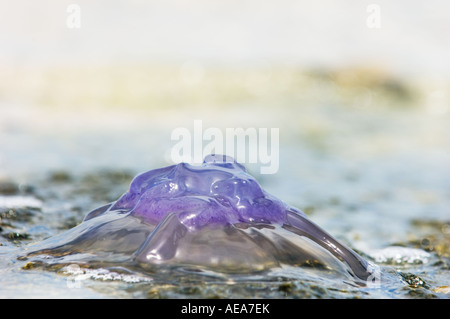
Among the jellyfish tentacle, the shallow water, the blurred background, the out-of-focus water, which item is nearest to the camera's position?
the shallow water

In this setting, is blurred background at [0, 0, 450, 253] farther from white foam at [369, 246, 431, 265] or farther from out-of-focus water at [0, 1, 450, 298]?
white foam at [369, 246, 431, 265]

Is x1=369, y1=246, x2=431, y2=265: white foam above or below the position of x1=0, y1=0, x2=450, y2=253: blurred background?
below

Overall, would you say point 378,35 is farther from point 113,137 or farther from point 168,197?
point 168,197

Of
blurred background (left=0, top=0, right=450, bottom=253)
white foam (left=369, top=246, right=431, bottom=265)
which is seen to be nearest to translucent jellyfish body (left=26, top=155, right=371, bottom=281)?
white foam (left=369, top=246, right=431, bottom=265)

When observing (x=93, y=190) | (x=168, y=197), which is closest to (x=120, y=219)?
(x=168, y=197)

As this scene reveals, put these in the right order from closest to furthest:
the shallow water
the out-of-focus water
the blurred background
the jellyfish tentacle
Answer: the shallow water < the jellyfish tentacle < the out-of-focus water < the blurred background

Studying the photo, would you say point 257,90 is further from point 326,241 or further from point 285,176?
point 326,241

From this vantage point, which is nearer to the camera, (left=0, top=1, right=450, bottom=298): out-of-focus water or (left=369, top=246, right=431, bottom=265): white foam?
(left=0, top=1, right=450, bottom=298): out-of-focus water
